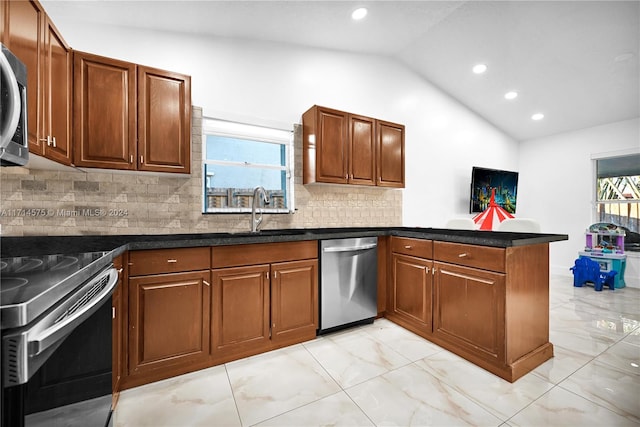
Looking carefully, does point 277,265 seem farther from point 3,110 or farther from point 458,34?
point 458,34

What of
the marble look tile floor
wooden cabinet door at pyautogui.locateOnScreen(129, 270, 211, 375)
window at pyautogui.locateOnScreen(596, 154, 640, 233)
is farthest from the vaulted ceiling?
the marble look tile floor

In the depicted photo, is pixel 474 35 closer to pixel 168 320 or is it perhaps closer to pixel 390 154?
pixel 390 154

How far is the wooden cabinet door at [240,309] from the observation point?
6.59 feet

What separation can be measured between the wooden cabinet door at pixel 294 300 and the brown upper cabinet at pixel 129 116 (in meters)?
1.20

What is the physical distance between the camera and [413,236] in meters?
2.53

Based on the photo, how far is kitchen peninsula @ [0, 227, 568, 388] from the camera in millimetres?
1778

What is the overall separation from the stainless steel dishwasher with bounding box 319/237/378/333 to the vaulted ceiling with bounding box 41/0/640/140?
7.66ft

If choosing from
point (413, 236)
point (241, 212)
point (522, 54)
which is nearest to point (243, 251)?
point (241, 212)

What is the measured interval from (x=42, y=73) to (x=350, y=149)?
251 cm

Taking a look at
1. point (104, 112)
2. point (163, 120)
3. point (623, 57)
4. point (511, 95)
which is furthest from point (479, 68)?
Answer: point (104, 112)

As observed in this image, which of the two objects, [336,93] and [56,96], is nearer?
[56,96]

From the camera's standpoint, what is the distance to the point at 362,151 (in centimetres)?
322

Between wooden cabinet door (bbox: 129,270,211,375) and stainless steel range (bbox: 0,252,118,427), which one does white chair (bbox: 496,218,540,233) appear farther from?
stainless steel range (bbox: 0,252,118,427)

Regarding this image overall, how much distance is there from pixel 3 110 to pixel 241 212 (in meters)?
1.91
